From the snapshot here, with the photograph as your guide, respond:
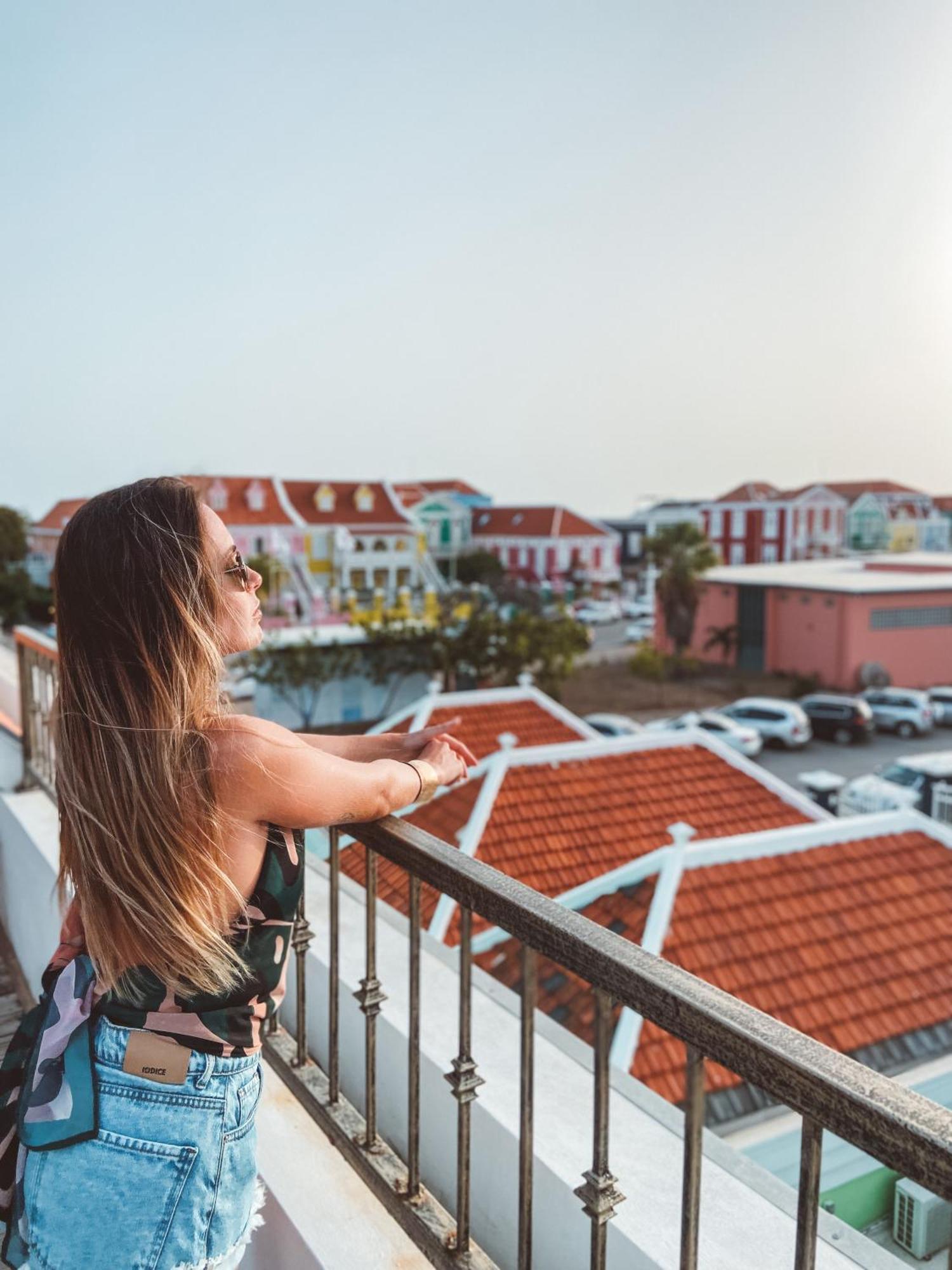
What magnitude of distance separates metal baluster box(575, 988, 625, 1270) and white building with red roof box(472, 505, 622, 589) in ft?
161

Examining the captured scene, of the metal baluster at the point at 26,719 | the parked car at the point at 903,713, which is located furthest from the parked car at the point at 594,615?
the metal baluster at the point at 26,719

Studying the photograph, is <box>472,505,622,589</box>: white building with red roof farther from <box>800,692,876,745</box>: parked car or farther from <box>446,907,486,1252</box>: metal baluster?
<box>446,907,486,1252</box>: metal baluster

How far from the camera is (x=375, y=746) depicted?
154 centimetres

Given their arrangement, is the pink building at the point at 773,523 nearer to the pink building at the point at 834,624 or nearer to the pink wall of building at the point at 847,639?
the pink building at the point at 834,624

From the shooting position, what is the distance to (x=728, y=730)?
69.1 feet

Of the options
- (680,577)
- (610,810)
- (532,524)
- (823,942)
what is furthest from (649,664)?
(532,524)

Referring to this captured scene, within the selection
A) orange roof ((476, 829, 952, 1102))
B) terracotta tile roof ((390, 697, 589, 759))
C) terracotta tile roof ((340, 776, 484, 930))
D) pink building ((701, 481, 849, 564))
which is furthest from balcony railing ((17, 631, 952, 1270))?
pink building ((701, 481, 849, 564))

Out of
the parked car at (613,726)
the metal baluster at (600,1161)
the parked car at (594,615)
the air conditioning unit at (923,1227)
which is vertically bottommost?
the parked car at (594,615)

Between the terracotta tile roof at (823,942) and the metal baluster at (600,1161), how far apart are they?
162 inches

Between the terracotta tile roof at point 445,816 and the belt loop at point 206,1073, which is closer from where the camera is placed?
the belt loop at point 206,1073

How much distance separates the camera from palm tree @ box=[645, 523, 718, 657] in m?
31.8

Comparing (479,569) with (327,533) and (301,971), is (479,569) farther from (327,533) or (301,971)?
(301,971)

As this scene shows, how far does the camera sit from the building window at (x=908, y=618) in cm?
2800

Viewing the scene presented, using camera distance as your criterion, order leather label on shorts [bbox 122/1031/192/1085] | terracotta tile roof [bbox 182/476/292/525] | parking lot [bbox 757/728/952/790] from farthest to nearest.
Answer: terracotta tile roof [bbox 182/476/292/525] → parking lot [bbox 757/728/952/790] → leather label on shorts [bbox 122/1031/192/1085]
